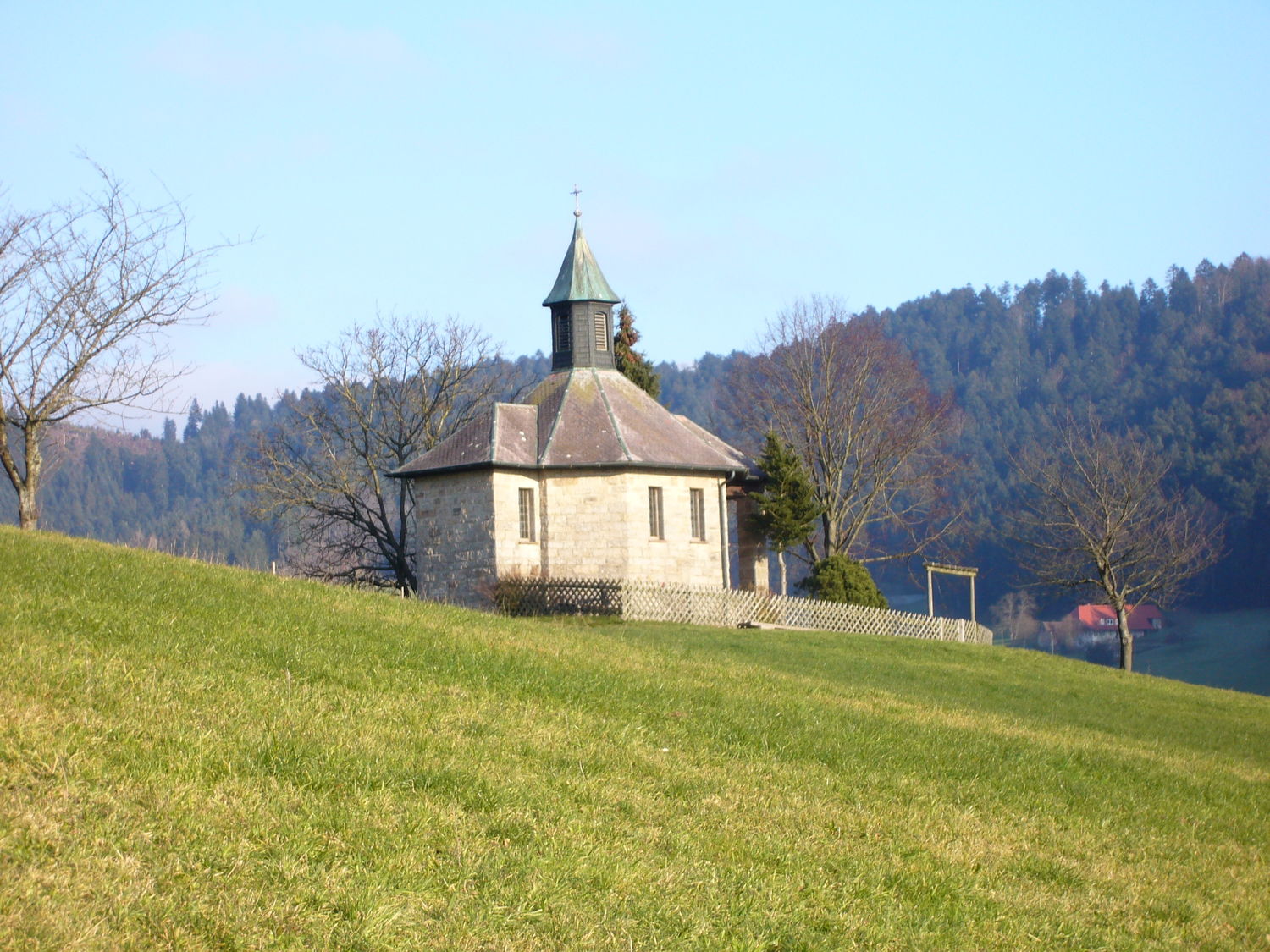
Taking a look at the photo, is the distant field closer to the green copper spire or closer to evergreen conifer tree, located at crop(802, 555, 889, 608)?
evergreen conifer tree, located at crop(802, 555, 889, 608)

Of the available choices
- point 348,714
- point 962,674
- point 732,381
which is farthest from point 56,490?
point 348,714

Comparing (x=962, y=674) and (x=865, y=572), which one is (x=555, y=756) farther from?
(x=865, y=572)

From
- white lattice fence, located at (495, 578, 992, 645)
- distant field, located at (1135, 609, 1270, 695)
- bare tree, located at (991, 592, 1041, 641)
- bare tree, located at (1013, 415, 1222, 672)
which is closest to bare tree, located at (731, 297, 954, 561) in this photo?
bare tree, located at (1013, 415, 1222, 672)

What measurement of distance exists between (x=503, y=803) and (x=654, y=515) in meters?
25.6

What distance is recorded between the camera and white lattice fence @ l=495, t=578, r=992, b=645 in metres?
29.1

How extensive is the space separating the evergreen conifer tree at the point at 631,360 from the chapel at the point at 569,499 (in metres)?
6.97

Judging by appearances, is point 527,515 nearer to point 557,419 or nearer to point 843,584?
point 557,419

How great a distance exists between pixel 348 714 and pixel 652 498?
24.3m

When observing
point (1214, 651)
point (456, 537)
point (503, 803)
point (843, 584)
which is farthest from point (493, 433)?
point (1214, 651)

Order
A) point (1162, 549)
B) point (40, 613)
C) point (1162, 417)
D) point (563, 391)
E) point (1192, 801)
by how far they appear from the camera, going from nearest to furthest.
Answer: point (40, 613)
point (1192, 801)
point (563, 391)
point (1162, 549)
point (1162, 417)

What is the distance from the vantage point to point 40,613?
422 inches

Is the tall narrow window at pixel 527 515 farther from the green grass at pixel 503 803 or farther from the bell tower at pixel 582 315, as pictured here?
the green grass at pixel 503 803

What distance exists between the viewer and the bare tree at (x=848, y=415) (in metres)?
48.4

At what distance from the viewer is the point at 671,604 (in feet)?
96.9
